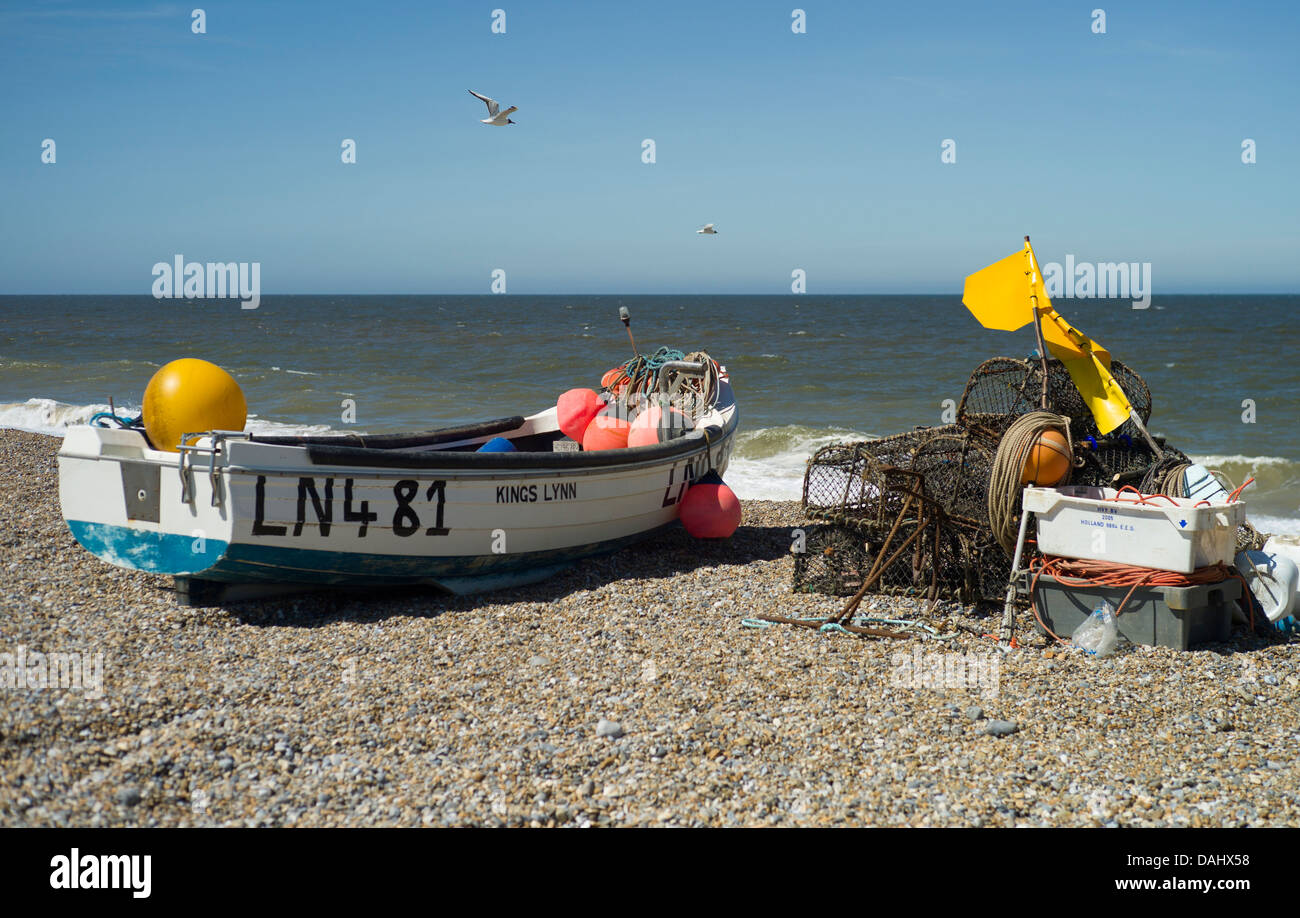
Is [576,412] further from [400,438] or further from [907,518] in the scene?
[907,518]

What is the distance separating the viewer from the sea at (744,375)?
17.6 metres

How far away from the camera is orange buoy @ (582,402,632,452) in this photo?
920cm

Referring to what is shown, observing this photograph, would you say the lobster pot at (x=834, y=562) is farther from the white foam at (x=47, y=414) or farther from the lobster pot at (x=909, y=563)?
the white foam at (x=47, y=414)

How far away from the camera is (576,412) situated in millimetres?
→ 9828

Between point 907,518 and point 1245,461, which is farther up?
point 907,518

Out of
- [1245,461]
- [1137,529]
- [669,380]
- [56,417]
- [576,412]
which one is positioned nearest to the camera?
[1137,529]

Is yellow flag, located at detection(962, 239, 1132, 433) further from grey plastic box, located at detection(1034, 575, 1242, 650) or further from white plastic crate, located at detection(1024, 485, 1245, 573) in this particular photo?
grey plastic box, located at detection(1034, 575, 1242, 650)

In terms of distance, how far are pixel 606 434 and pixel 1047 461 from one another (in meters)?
3.86

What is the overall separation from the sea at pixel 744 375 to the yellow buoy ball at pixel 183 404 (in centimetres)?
599

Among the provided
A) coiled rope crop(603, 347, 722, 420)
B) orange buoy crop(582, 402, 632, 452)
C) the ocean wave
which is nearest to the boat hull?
orange buoy crop(582, 402, 632, 452)

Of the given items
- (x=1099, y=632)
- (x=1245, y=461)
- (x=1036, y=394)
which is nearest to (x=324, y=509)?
(x=1099, y=632)

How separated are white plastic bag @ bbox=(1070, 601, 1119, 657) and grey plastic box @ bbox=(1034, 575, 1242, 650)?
5 cm

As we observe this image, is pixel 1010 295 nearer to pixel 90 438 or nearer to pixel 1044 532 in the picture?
pixel 1044 532

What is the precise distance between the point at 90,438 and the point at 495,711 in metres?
3.52
